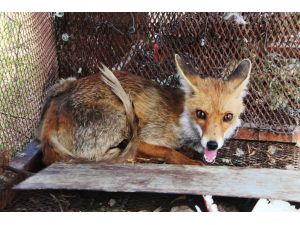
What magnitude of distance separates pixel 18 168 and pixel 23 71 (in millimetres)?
1173

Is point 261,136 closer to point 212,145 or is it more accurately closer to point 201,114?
point 201,114

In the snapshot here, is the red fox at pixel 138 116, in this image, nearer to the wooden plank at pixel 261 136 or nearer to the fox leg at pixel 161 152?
the fox leg at pixel 161 152

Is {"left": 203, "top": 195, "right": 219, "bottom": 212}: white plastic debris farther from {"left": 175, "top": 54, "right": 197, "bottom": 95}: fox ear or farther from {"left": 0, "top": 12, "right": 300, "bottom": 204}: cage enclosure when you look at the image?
{"left": 175, "top": 54, "right": 197, "bottom": 95}: fox ear

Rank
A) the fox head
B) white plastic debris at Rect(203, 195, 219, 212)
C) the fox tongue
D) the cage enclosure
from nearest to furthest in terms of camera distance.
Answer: white plastic debris at Rect(203, 195, 219, 212), the fox head, the fox tongue, the cage enclosure

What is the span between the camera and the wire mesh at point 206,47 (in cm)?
434

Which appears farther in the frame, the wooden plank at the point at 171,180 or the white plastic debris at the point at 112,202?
the white plastic debris at the point at 112,202

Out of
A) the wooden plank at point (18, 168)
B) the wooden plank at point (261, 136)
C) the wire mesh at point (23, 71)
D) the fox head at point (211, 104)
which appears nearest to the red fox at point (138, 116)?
the fox head at point (211, 104)

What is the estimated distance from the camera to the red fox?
3.71 metres

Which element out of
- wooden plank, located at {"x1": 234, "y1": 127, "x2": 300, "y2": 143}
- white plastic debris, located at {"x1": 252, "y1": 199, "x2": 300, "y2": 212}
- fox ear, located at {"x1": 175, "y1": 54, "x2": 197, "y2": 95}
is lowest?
white plastic debris, located at {"x1": 252, "y1": 199, "x2": 300, "y2": 212}

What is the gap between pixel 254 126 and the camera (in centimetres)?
459

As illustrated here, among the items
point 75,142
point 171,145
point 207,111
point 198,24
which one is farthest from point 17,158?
point 198,24

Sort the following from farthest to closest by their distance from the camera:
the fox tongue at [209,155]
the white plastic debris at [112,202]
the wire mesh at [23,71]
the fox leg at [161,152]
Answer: the wire mesh at [23,71] < the fox leg at [161,152] < the fox tongue at [209,155] < the white plastic debris at [112,202]

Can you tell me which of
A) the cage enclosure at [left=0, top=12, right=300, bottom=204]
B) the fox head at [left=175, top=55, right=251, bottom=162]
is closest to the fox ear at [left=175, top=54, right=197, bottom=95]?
the fox head at [left=175, top=55, right=251, bottom=162]

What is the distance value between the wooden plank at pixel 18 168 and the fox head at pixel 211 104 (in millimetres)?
1466
